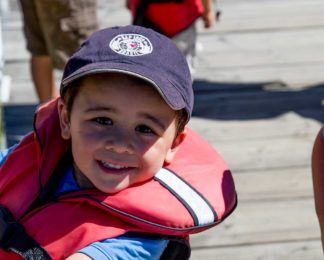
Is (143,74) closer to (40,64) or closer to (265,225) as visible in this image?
(265,225)

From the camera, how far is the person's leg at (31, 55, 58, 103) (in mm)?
4102

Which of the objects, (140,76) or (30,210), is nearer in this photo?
(140,76)

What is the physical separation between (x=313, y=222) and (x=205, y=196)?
140cm

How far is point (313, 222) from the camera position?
3242 millimetres

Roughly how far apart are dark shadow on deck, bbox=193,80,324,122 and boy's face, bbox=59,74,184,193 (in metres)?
2.52

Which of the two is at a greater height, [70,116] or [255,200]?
[70,116]

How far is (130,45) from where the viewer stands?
71.7 inches

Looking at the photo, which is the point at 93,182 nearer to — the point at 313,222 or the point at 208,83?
the point at 313,222

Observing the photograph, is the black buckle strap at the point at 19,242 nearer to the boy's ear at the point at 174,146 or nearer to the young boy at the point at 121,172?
the young boy at the point at 121,172

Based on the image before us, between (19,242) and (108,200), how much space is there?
0.22 metres

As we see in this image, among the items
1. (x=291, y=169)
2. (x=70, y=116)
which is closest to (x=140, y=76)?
(x=70, y=116)

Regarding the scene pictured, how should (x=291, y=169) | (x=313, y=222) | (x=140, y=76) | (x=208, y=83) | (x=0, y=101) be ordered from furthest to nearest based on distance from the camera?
(x=208, y=83), (x=0, y=101), (x=291, y=169), (x=313, y=222), (x=140, y=76)

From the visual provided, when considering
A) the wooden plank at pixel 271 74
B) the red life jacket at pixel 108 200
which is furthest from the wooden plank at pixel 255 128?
the red life jacket at pixel 108 200

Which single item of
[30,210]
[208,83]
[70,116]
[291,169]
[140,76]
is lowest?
[208,83]
